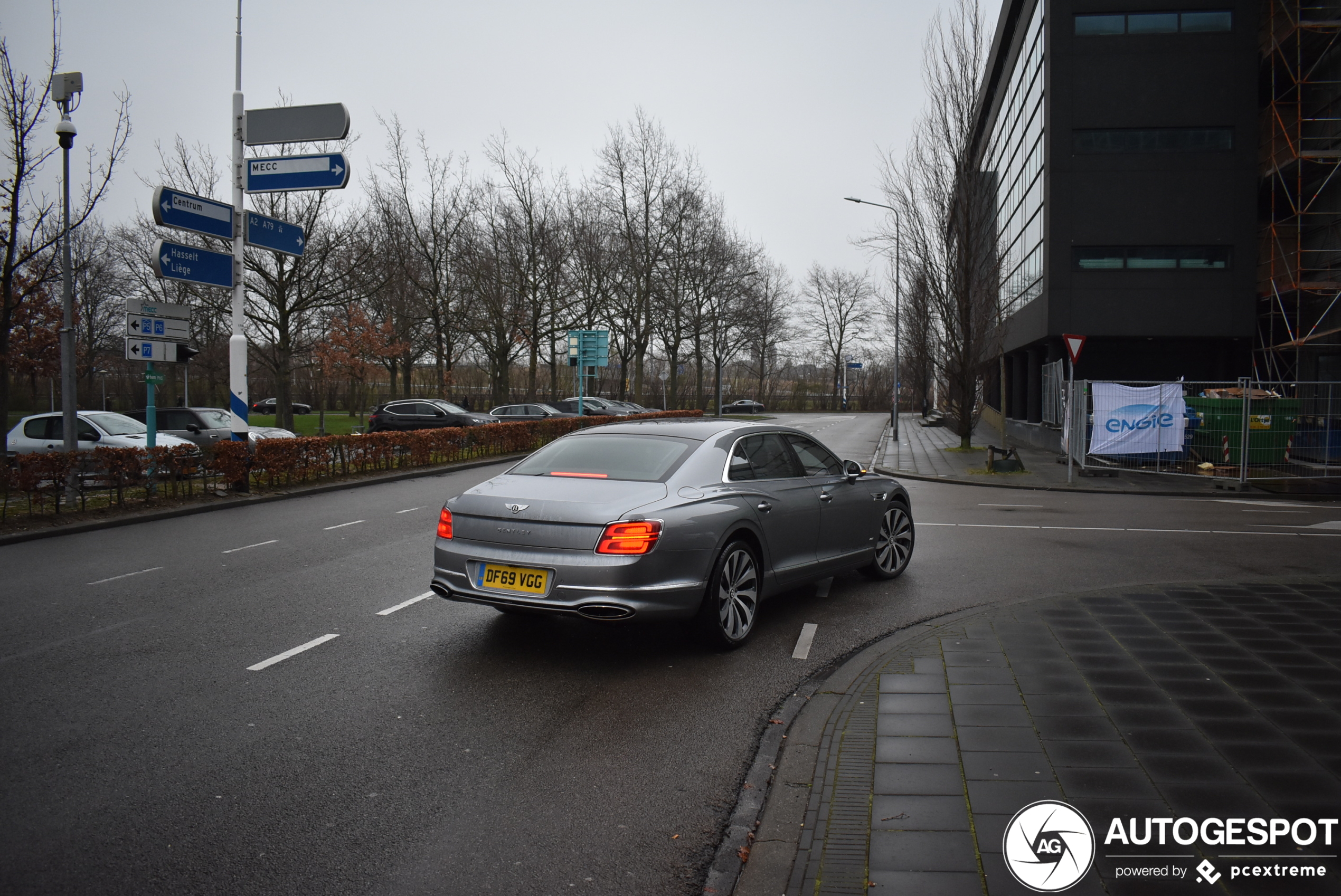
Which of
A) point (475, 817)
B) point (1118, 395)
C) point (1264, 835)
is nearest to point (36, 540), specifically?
point (475, 817)

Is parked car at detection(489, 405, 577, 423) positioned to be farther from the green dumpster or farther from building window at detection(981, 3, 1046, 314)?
the green dumpster

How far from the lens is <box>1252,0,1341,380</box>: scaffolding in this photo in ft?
80.0

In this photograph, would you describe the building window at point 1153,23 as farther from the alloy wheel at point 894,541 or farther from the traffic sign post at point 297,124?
the alloy wheel at point 894,541

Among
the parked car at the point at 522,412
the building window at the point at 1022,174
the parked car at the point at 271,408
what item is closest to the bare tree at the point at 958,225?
the building window at the point at 1022,174

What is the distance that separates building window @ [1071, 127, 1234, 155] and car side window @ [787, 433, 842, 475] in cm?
2675

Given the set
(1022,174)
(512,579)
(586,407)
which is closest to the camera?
(512,579)

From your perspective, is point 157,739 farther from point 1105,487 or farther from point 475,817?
point 1105,487

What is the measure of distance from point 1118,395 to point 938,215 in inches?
331

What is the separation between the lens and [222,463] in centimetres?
1442

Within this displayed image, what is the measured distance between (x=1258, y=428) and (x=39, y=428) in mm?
25153

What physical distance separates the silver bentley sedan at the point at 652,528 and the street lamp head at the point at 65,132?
12287mm

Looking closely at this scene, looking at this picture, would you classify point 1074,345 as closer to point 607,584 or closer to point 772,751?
point 607,584

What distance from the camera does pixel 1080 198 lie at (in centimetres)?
2898

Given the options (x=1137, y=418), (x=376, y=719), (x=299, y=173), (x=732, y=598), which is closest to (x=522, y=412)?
(x=299, y=173)
